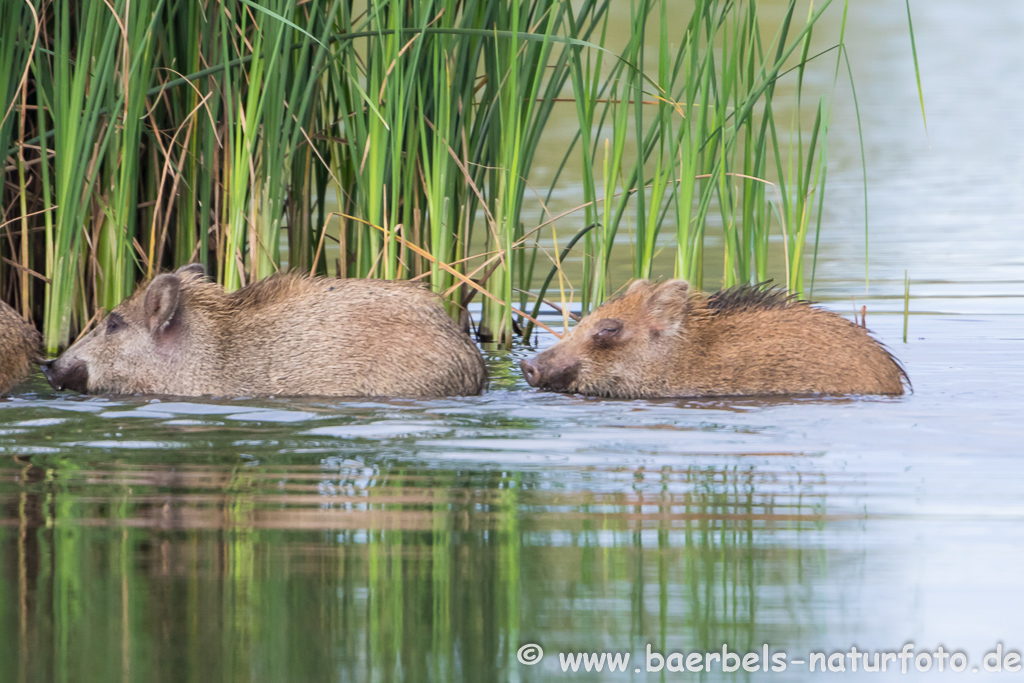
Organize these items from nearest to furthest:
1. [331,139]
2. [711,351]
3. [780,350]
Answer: [780,350], [711,351], [331,139]

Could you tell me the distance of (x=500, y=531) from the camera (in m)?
4.93

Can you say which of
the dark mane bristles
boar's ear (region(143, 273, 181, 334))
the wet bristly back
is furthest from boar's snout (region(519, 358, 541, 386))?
A: boar's ear (region(143, 273, 181, 334))

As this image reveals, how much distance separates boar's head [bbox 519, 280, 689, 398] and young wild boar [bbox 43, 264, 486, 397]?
1.91 ft

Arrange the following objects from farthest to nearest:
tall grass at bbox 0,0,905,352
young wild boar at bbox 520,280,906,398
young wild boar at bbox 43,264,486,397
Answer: tall grass at bbox 0,0,905,352, young wild boar at bbox 520,280,906,398, young wild boar at bbox 43,264,486,397

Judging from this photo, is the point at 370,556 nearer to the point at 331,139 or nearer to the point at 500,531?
the point at 500,531

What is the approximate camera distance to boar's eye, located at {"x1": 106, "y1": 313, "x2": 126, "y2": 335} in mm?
8203

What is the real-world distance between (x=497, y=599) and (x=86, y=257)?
573 centimetres

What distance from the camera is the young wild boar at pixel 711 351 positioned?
25.9 feet

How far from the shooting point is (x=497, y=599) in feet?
13.6

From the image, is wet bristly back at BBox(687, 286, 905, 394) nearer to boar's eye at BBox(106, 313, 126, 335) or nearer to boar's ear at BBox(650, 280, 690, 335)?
boar's ear at BBox(650, 280, 690, 335)

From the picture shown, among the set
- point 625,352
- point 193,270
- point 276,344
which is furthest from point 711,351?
point 193,270

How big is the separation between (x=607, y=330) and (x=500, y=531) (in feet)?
12.0

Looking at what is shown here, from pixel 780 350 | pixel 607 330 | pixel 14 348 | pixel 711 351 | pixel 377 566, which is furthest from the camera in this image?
pixel 607 330

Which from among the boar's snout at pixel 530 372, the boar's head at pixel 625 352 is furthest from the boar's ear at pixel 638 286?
the boar's snout at pixel 530 372
